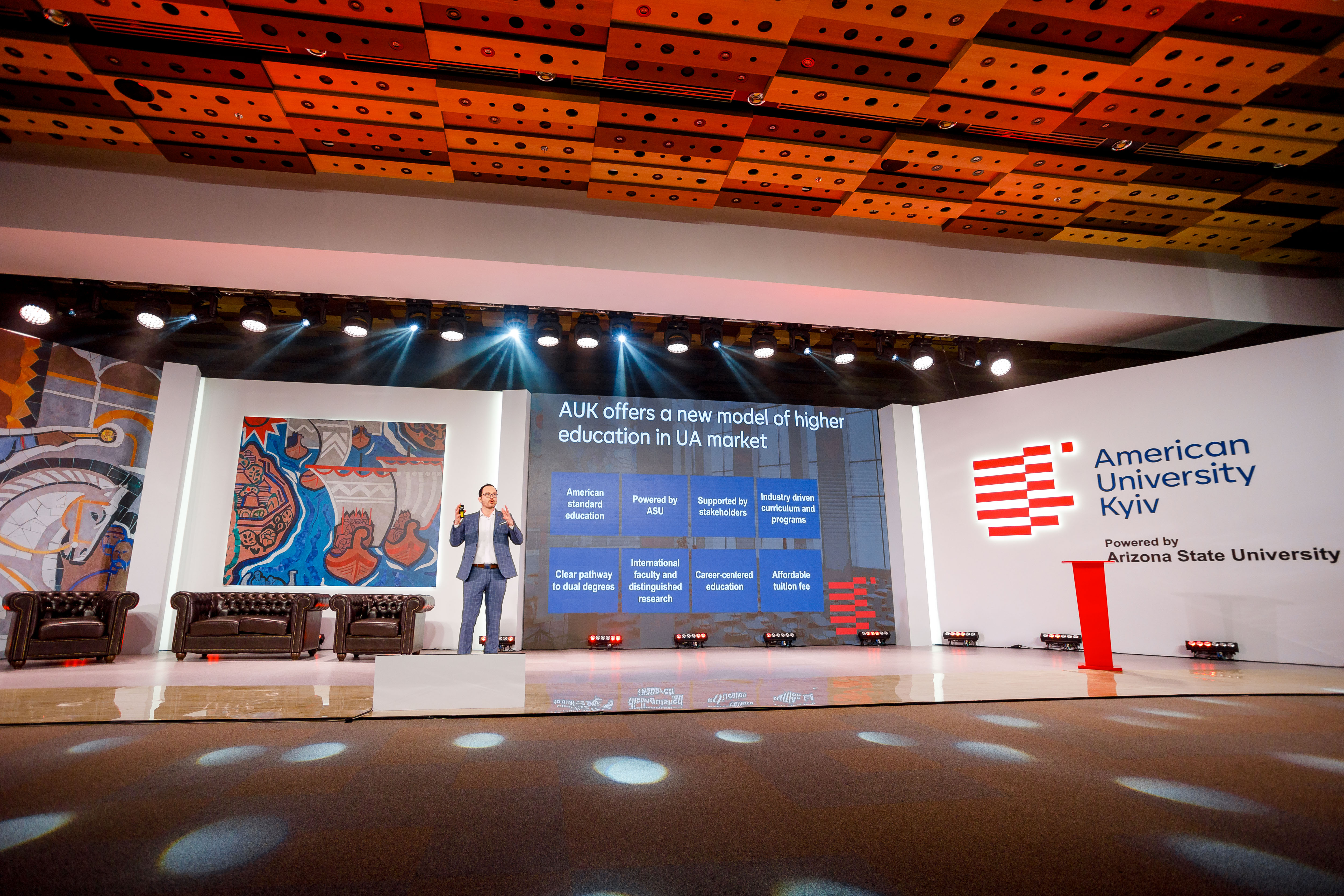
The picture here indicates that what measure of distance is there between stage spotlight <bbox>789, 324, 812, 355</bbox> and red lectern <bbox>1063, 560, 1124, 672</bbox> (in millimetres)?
3234

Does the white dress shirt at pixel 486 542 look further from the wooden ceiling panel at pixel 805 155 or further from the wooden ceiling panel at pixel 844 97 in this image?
the wooden ceiling panel at pixel 844 97

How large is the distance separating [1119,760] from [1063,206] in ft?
15.1

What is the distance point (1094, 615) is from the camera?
564cm

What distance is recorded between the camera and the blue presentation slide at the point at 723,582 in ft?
28.4

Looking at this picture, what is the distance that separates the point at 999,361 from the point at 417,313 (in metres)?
6.17

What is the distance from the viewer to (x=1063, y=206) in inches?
212

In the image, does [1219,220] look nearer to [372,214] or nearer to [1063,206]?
[1063,206]

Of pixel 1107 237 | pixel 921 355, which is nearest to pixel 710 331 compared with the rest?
pixel 921 355

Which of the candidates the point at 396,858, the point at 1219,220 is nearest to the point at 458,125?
the point at 396,858

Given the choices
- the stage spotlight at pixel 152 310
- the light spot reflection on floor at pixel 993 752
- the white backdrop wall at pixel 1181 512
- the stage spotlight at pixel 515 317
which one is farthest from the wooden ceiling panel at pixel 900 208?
the stage spotlight at pixel 152 310

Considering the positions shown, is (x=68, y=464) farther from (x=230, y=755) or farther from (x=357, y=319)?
(x=230, y=755)

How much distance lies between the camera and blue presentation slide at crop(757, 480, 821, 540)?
8.95 meters

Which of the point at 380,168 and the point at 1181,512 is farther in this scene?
the point at 1181,512

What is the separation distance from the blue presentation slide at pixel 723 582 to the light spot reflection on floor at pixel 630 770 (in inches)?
240
